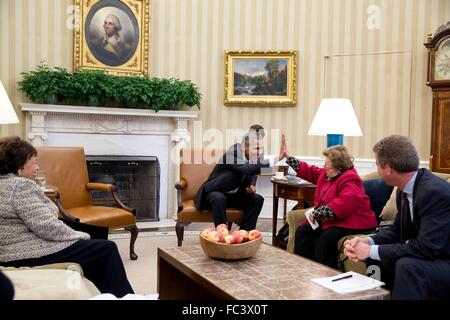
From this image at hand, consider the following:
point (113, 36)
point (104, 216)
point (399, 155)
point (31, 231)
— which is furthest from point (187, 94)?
point (399, 155)

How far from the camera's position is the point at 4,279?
1.53 meters

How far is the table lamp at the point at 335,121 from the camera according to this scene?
481 cm

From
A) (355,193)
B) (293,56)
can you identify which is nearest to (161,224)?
(293,56)

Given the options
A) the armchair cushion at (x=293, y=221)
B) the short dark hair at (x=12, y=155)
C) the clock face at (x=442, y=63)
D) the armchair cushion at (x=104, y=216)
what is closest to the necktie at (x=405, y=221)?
the armchair cushion at (x=293, y=221)

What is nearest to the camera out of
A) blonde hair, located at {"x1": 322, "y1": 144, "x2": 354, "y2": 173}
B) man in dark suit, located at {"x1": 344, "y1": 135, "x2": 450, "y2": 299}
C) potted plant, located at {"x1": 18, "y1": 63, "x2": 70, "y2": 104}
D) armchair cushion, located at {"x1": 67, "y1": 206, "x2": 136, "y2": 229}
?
man in dark suit, located at {"x1": 344, "y1": 135, "x2": 450, "y2": 299}

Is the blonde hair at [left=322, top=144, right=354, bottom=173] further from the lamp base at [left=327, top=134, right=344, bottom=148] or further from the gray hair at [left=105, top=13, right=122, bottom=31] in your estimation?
the gray hair at [left=105, top=13, right=122, bottom=31]

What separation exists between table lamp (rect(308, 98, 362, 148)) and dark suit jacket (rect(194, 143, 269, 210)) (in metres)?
0.76

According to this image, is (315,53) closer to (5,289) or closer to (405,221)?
(405,221)

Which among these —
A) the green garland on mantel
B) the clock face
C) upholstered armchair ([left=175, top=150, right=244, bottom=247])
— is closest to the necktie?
upholstered armchair ([left=175, top=150, right=244, bottom=247])

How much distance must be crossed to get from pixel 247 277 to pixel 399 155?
1.06m

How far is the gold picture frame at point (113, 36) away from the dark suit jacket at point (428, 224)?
4843mm

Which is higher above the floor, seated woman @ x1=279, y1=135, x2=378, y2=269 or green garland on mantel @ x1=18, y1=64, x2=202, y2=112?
green garland on mantel @ x1=18, y1=64, x2=202, y2=112

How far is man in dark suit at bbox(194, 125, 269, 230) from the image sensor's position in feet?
16.3

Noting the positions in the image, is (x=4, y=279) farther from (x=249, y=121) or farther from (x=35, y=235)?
(x=249, y=121)
